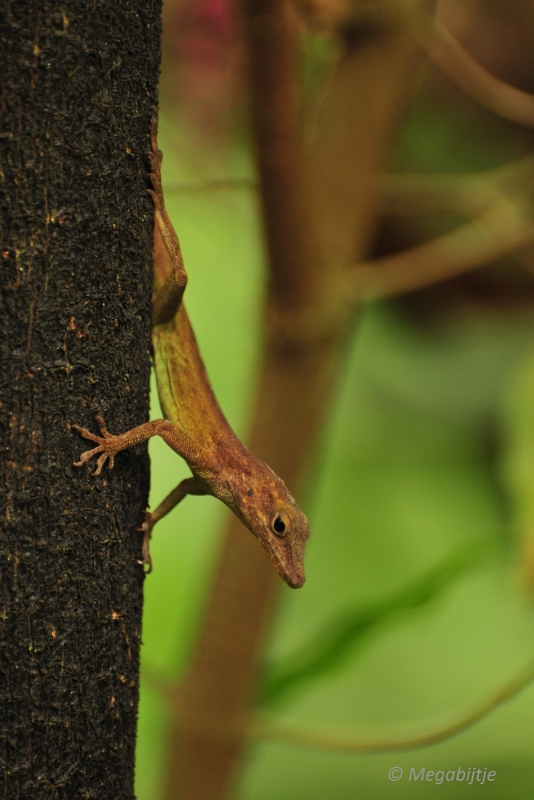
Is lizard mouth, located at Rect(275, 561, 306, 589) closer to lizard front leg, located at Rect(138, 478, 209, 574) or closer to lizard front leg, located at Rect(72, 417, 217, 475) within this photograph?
lizard front leg, located at Rect(138, 478, 209, 574)

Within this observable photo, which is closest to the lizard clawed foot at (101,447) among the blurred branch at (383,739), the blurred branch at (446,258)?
the blurred branch at (383,739)

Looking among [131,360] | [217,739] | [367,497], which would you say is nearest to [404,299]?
[367,497]

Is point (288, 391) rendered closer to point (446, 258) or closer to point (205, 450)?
point (205, 450)

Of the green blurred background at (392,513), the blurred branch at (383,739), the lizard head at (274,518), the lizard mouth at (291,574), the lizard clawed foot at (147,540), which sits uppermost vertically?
the lizard clawed foot at (147,540)

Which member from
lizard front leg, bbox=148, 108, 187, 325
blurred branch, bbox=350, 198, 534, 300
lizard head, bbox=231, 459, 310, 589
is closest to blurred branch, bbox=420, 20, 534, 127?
blurred branch, bbox=350, 198, 534, 300

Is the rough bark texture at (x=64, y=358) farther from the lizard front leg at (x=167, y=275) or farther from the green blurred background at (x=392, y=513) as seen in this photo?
the green blurred background at (x=392, y=513)

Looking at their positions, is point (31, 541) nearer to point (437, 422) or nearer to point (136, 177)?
point (136, 177)

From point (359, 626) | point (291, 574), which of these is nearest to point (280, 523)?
point (291, 574)
